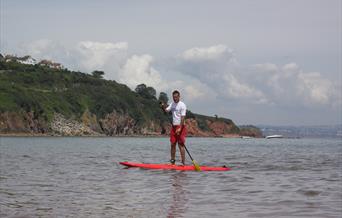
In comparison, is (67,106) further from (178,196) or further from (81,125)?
(178,196)

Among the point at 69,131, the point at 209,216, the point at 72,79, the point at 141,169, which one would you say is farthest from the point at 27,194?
the point at 72,79

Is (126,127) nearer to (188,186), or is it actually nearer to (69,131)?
(69,131)

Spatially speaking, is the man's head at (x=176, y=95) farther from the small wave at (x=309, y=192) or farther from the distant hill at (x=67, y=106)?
the distant hill at (x=67, y=106)

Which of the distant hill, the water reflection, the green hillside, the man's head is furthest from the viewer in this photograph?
the green hillside

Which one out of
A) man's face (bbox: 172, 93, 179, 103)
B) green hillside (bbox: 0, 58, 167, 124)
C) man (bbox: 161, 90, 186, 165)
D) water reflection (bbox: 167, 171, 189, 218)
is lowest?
water reflection (bbox: 167, 171, 189, 218)

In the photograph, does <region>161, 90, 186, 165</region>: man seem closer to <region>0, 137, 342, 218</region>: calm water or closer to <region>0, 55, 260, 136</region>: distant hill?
<region>0, 137, 342, 218</region>: calm water

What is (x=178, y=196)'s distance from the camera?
1240cm

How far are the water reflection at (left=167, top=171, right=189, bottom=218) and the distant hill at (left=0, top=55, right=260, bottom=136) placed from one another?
120162mm

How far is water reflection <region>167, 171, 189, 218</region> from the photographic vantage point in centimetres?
1012

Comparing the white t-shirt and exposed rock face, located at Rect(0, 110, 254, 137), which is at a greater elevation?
exposed rock face, located at Rect(0, 110, 254, 137)

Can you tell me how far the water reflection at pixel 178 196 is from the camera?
398 inches

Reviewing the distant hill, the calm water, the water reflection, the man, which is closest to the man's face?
the man

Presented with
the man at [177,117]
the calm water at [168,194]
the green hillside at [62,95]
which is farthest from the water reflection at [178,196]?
the green hillside at [62,95]

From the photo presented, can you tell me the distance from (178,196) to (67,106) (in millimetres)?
149851
